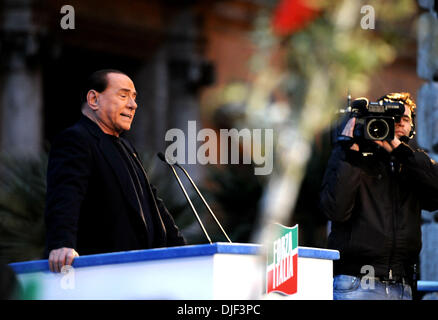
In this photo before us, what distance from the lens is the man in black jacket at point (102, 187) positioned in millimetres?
4273

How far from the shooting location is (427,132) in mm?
7129

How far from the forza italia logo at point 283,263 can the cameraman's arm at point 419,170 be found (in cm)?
104

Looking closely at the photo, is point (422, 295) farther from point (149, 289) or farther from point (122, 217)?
point (149, 289)

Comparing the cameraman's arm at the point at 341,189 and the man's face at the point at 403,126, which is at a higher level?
the man's face at the point at 403,126

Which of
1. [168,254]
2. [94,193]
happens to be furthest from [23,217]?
[168,254]

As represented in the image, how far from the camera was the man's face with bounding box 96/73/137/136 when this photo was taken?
4707mm

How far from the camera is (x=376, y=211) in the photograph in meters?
4.56

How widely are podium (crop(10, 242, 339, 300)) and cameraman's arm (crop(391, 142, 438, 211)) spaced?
2.81 feet

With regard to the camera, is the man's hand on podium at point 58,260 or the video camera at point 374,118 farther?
the video camera at point 374,118

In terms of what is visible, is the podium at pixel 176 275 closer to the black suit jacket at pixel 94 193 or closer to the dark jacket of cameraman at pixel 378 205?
the black suit jacket at pixel 94 193

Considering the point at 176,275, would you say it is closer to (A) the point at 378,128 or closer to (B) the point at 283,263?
(B) the point at 283,263

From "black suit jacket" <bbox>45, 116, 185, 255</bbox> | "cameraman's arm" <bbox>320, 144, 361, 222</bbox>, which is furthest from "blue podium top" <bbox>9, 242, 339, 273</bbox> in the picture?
"cameraman's arm" <bbox>320, 144, 361, 222</bbox>

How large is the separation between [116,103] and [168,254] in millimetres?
1337

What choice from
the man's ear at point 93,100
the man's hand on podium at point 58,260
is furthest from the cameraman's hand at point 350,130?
the man's hand on podium at point 58,260
